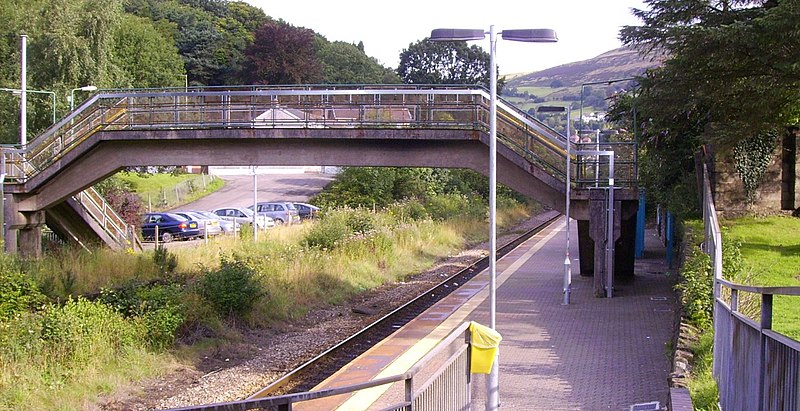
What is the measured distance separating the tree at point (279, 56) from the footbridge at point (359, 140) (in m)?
51.4

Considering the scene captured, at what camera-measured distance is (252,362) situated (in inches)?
664

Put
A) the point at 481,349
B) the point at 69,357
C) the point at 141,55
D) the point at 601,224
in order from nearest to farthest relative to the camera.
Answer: the point at 481,349 → the point at 69,357 → the point at 601,224 → the point at 141,55

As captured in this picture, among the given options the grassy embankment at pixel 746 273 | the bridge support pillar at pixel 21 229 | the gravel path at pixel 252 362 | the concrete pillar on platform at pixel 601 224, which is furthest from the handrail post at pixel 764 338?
the bridge support pillar at pixel 21 229

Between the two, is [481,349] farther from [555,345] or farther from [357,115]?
[357,115]

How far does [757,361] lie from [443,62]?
101267mm

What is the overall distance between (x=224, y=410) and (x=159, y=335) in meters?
13.2

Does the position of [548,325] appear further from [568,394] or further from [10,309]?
[10,309]

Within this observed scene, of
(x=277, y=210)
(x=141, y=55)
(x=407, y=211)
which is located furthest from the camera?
(x=141, y=55)

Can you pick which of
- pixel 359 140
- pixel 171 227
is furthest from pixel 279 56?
pixel 359 140

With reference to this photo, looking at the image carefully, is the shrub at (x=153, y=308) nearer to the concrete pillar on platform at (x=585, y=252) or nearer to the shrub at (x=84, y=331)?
the shrub at (x=84, y=331)

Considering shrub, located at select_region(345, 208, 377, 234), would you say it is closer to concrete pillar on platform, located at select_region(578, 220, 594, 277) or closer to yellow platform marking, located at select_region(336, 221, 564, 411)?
yellow platform marking, located at select_region(336, 221, 564, 411)

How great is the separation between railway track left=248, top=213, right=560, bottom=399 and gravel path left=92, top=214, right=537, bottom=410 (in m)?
0.37

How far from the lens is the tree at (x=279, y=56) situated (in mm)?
78812

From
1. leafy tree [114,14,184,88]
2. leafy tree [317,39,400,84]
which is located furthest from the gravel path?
leafy tree [317,39,400,84]
